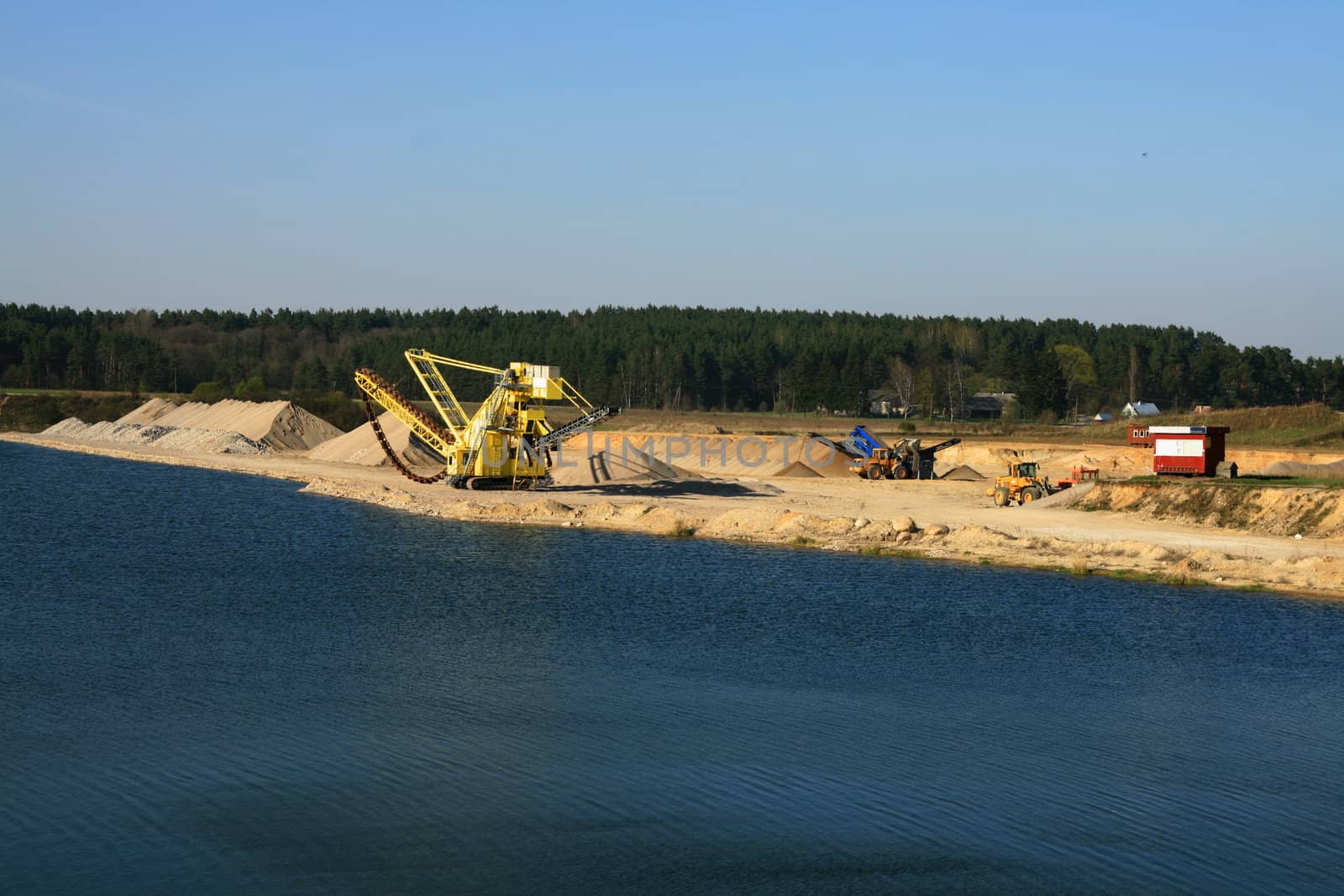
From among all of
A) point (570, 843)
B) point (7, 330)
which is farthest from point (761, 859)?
point (7, 330)

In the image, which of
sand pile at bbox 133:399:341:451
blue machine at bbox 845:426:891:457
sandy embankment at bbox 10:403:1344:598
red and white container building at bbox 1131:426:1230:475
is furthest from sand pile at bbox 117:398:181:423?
red and white container building at bbox 1131:426:1230:475

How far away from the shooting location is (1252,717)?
73.8ft

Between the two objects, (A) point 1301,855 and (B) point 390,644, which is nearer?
(A) point 1301,855

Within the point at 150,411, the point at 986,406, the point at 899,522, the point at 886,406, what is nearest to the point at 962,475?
the point at 899,522

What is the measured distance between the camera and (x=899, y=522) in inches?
1745

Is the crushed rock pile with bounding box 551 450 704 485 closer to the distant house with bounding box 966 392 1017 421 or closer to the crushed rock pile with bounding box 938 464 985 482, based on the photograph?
the crushed rock pile with bounding box 938 464 985 482

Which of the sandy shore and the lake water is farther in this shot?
the sandy shore

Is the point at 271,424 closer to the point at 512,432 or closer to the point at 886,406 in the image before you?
the point at 512,432

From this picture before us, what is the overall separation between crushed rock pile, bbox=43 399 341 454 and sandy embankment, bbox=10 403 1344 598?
14.3ft

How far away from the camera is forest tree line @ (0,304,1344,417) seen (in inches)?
5330

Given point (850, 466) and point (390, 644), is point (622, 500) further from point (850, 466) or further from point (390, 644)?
point (390, 644)

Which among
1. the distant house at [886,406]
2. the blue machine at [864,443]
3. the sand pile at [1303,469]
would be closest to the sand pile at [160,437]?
the blue machine at [864,443]

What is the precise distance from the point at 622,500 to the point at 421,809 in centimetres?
3787

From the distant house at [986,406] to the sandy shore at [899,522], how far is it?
233 ft
